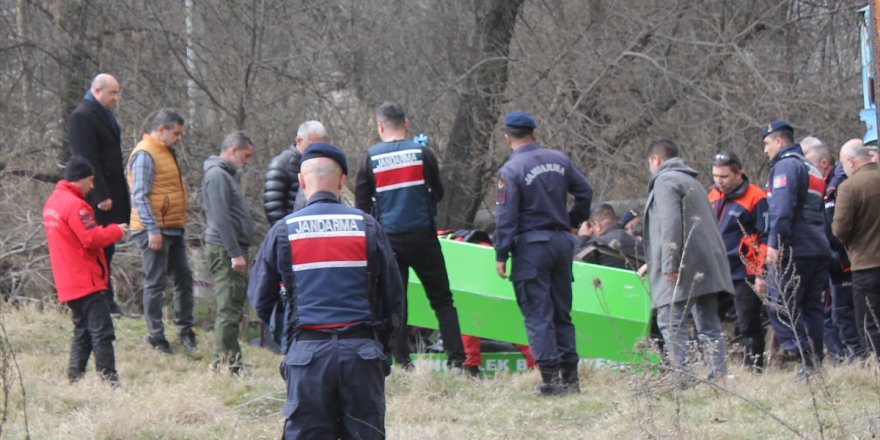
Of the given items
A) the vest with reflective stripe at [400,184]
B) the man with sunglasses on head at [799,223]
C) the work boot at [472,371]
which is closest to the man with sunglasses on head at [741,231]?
the man with sunglasses on head at [799,223]

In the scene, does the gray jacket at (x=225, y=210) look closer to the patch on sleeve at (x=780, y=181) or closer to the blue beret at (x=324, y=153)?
the blue beret at (x=324, y=153)

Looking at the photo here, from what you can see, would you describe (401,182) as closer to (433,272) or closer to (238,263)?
(433,272)

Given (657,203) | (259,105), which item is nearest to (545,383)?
(657,203)

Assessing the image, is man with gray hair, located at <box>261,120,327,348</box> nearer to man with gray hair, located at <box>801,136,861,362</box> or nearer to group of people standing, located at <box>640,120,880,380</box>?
group of people standing, located at <box>640,120,880,380</box>

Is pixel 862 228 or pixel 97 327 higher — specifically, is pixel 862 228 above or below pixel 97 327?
above

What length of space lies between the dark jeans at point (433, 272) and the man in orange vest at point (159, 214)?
196 centimetres

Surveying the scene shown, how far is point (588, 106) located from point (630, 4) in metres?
1.43

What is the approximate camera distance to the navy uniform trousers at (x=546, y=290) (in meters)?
7.76

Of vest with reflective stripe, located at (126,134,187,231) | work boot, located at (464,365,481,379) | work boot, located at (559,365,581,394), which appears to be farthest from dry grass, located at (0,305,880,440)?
vest with reflective stripe, located at (126,134,187,231)

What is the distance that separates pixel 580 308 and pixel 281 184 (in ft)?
8.40

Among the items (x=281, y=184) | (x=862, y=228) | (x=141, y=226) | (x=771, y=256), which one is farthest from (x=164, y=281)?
(x=862, y=228)

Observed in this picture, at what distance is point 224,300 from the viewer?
8797 mm

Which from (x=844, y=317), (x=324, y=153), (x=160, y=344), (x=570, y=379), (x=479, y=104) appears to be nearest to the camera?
(x=324, y=153)

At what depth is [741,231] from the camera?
9.15 metres
